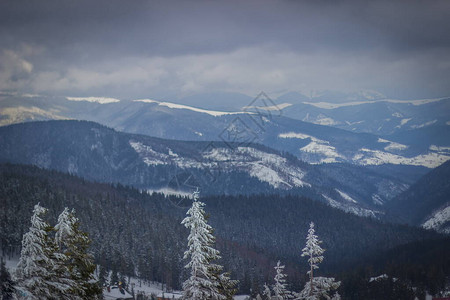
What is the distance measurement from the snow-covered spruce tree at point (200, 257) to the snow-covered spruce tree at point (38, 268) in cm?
968

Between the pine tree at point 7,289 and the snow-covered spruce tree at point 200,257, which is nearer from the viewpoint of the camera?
the pine tree at point 7,289

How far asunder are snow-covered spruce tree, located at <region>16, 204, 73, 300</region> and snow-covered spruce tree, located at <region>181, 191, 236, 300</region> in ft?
31.8

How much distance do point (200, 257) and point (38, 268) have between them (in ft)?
39.0

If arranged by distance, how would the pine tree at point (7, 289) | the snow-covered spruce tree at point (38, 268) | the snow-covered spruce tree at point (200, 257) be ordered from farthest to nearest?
the snow-covered spruce tree at point (200, 257) < the snow-covered spruce tree at point (38, 268) < the pine tree at point (7, 289)

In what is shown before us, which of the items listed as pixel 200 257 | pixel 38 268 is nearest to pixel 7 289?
pixel 38 268

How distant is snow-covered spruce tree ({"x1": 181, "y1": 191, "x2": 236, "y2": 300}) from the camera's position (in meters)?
32.5

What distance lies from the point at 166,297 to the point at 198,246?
124 metres

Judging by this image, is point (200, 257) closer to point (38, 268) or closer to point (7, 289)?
point (38, 268)

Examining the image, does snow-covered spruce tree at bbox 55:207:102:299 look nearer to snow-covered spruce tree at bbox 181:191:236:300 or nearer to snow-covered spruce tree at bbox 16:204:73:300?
snow-covered spruce tree at bbox 16:204:73:300

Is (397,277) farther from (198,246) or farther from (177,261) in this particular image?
(198,246)

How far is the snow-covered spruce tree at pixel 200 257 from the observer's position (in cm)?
3253

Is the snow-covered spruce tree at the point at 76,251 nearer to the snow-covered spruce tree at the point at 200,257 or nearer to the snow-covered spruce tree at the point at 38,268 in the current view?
the snow-covered spruce tree at the point at 38,268

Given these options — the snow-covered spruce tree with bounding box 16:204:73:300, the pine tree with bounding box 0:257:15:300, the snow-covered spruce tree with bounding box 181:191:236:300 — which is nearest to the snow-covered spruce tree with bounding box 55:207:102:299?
the snow-covered spruce tree with bounding box 16:204:73:300

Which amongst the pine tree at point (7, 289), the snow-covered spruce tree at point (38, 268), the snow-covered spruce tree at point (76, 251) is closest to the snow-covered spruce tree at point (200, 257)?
the snow-covered spruce tree at point (76, 251)
